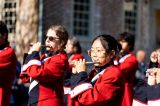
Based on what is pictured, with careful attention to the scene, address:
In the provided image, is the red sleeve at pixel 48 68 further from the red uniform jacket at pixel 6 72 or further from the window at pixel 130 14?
the window at pixel 130 14

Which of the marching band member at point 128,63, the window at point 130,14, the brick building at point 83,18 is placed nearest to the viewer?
the marching band member at point 128,63

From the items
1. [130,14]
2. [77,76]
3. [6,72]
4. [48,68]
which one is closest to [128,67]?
[6,72]

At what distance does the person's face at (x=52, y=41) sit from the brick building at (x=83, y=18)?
8742mm

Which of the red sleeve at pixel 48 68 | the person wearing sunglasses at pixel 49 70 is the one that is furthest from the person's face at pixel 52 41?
the red sleeve at pixel 48 68

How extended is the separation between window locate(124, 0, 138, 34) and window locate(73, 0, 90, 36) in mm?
1910

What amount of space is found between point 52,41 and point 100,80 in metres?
1.24

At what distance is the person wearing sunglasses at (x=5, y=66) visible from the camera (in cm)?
672

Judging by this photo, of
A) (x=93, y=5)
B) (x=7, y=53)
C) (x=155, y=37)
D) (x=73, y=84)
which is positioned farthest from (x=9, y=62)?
(x=155, y=37)

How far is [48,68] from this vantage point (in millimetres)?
5973

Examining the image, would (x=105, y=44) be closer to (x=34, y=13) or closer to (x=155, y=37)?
(x=34, y=13)

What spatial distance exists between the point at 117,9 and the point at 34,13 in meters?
4.61

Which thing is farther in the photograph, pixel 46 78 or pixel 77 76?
pixel 46 78

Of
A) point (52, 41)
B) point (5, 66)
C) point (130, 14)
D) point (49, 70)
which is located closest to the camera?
point (49, 70)

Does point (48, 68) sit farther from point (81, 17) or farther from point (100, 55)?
point (81, 17)
